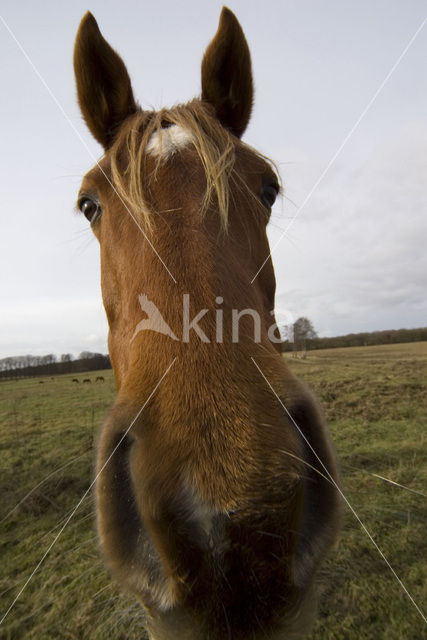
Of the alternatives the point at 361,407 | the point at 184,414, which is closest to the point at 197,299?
the point at 184,414

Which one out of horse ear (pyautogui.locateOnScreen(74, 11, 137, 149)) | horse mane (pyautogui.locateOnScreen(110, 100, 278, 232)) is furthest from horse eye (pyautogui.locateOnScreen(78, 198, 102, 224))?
horse ear (pyautogui.locateOnScreen(74, 11, 137, 149))

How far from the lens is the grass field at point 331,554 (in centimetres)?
321

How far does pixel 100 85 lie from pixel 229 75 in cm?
102

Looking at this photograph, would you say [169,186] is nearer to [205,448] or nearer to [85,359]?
[205,448]

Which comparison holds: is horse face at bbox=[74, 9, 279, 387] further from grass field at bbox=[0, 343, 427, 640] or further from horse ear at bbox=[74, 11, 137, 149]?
grass field at bbox=[0, 343, 427, 640]

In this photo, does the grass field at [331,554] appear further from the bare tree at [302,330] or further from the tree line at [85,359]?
the tree line at [85,359]

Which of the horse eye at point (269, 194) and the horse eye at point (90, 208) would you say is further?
the horse eye at point (269, 194)

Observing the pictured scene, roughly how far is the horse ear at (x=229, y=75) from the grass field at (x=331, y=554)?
293 cm

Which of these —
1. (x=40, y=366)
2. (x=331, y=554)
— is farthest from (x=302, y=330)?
(x=40, y=366)

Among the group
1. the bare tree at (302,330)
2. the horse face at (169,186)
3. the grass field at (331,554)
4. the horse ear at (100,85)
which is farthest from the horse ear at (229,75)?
the bare tree at (302,330)

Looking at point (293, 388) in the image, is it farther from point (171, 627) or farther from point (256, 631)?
point (171, 627)

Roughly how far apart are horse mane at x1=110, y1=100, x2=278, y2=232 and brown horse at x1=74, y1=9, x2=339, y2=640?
0.02 metres

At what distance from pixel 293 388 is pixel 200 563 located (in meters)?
0.61

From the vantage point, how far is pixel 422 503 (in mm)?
5258
